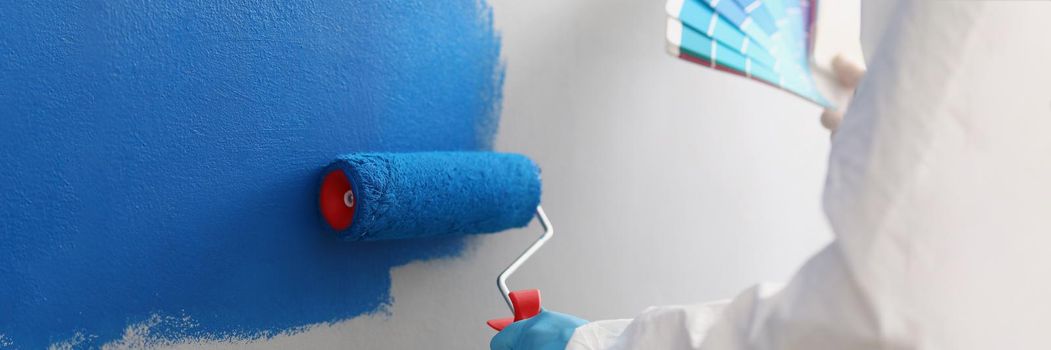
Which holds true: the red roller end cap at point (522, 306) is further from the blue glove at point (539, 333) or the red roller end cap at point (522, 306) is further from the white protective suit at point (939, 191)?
the white protective suit at point (939, 191)

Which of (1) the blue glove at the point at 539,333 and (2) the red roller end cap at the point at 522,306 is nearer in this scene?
(1) the blue glove at the point at 539,333

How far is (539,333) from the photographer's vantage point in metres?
0.93

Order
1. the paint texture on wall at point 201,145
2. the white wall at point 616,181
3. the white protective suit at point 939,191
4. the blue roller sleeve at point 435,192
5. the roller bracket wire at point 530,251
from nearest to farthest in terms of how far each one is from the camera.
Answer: the white protective suit at point 939,191, the paint texture on wall at point 201,145, the blue roller sleeve at point 435,192, the roller bracket wire at point 530,251, the white wall at point 616,181

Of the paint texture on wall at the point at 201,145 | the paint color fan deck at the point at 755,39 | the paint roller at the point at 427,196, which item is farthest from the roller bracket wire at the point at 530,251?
the paint color fan deck at the point at 755,39

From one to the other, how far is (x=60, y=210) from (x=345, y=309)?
35 centimetres

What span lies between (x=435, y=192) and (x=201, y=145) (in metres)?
0.25

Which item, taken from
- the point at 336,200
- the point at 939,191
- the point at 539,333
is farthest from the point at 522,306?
the point at 939,191

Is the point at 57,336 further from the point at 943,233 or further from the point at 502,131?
the point at 943,233

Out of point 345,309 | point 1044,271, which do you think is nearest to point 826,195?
point 1044,271

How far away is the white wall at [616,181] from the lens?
1229 millimetres

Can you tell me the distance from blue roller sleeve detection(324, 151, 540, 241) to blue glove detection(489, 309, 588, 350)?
0.16 metres

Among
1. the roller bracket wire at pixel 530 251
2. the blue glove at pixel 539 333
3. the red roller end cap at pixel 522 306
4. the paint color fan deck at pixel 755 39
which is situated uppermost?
the paint color fan deck at pixel 755 39

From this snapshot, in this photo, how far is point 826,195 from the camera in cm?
61

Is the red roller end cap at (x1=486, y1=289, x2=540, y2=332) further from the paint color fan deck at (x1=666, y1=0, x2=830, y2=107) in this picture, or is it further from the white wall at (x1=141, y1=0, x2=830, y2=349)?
the paint color fan deck at (x1=666, y1=0, x2=830, y2=107)
